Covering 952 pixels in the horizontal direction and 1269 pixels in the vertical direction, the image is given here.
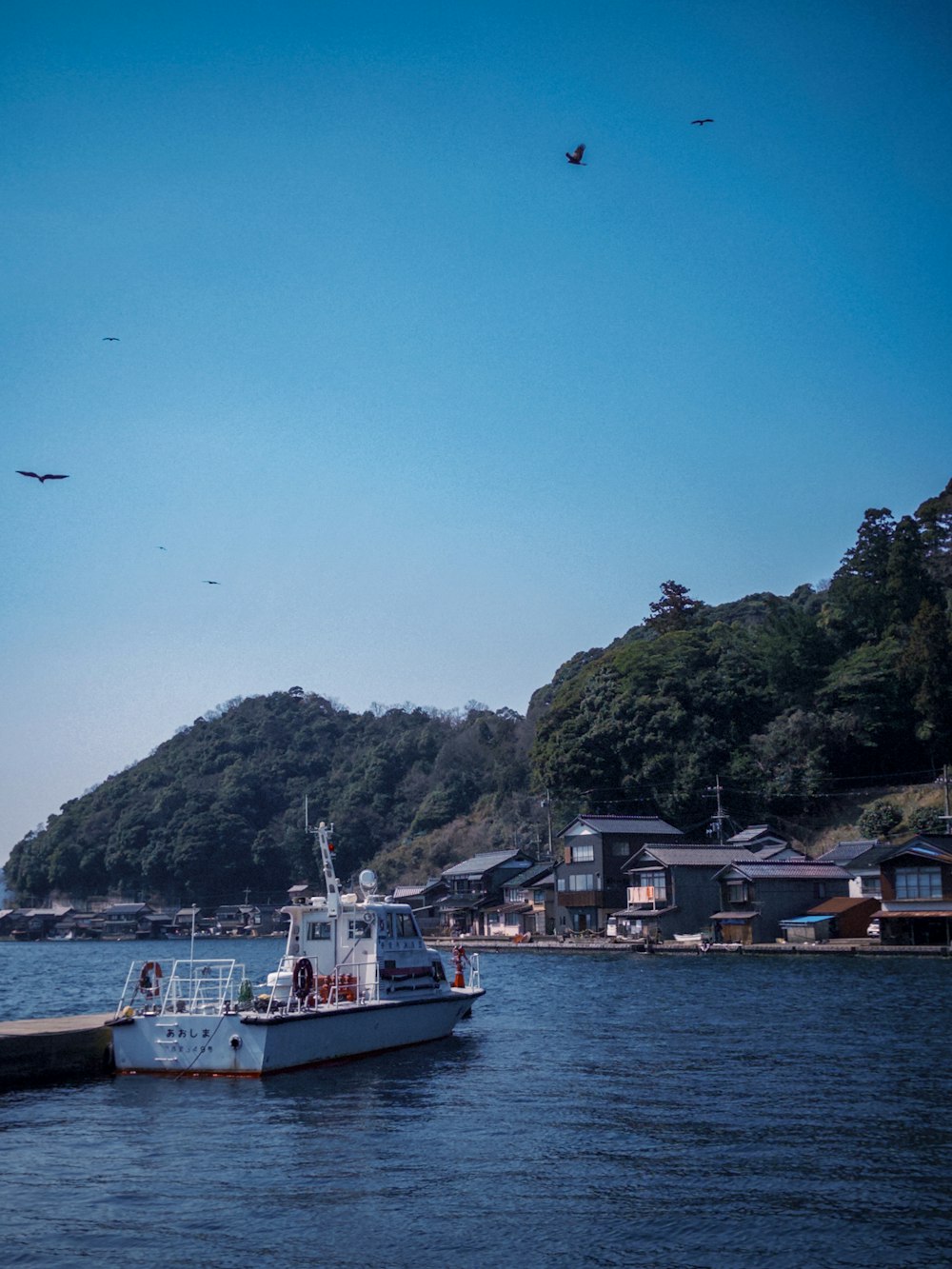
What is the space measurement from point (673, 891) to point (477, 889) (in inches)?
1220

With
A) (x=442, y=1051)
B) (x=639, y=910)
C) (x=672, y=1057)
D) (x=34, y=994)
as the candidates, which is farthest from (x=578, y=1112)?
(x=639, y=910)

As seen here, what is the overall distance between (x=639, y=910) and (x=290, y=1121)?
53249 millimetres

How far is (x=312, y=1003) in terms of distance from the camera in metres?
26.5

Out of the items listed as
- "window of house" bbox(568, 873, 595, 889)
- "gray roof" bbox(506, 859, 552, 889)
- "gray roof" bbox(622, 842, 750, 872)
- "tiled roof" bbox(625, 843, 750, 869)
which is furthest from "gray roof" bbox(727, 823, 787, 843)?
"gray roof" bbox(506, 859, 552, 889)

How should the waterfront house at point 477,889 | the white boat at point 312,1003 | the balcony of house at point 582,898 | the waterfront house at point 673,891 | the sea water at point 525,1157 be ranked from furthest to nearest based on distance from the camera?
the waterfront house at point 477,889 → the balcony of house at point 582,898 → the waterfront house at point 673,891 → the white boat at point 312,1003 → the sea water at point 525,1157

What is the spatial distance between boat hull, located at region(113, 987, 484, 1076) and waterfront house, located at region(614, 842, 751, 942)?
4589cm

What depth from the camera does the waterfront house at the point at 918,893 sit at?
5612cm

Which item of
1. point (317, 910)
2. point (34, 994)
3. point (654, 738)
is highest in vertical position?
point (654, 738)

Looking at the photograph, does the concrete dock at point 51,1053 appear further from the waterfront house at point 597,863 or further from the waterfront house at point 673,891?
the waterfront house at point 597,863

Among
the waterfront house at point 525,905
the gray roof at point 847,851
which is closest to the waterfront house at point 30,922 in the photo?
the waterfront house at point 525,905

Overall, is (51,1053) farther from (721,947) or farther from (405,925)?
(721,947)

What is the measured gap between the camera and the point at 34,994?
51.2 meters

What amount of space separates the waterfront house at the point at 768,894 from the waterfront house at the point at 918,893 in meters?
7.79

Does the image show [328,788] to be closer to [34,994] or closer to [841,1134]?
[34,994]
